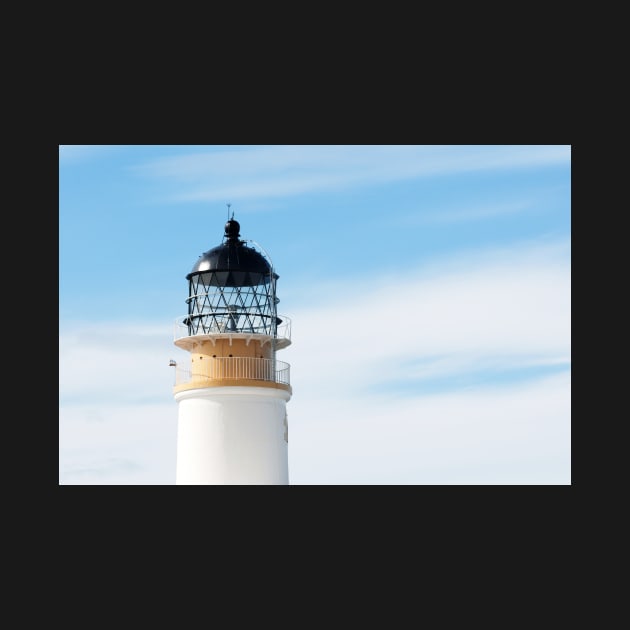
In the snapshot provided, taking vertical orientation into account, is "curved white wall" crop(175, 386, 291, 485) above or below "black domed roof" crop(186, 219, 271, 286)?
below

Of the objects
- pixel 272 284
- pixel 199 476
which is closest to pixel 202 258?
pixel 272 284

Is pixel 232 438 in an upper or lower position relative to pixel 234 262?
lower

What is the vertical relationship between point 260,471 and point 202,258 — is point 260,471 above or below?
below

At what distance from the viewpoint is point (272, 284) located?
139 ft

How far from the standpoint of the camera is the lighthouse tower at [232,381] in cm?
4097

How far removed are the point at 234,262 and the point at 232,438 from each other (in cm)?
338

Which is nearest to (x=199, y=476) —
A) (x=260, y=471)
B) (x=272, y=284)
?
(x=260, y=471)

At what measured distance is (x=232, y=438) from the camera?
4094 centimetres

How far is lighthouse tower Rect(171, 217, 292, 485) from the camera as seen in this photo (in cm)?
4097

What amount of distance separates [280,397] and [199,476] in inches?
83.1

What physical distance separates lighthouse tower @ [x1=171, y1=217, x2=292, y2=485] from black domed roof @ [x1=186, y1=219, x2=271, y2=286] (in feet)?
0.06

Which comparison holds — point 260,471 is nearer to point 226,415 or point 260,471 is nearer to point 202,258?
point 226,415

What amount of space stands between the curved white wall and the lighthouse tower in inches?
0.7

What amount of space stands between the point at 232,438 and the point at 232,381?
1.06 metres
